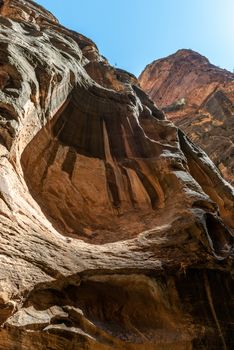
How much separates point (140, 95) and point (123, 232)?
12.1 meters

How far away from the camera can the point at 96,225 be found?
30.0 feet

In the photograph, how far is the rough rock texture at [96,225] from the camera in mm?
5672

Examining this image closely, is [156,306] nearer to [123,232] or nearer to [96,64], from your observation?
[123,232]

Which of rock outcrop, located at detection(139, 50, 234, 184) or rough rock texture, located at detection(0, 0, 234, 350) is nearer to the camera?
rough rock texture, located at detection(0, 0, 234, 350)

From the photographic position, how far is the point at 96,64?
830 inches

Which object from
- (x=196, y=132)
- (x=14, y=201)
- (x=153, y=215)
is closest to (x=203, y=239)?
(x=153, y=215)

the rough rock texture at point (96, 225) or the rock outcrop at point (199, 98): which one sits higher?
the rock outcrop at point (199, 98)

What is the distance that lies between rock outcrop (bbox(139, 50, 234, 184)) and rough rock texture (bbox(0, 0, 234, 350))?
48.4 feet

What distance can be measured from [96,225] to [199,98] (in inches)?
1698

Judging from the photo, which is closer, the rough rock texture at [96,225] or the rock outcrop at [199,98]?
the rough rock texture at [96,225]

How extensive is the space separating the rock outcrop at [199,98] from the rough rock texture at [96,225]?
14.8m

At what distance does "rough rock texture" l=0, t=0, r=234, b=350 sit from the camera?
5672 mm

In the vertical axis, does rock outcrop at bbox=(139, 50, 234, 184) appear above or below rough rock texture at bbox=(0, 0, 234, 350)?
above

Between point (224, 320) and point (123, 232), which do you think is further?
point (123, 232)
